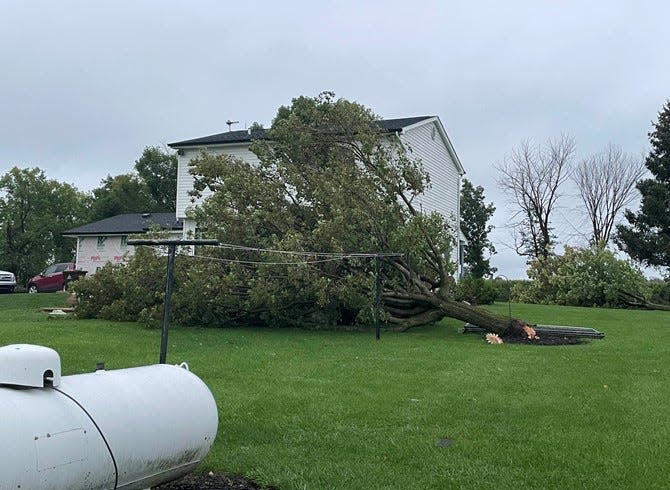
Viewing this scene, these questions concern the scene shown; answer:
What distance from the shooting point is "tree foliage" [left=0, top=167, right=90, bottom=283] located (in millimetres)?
44938

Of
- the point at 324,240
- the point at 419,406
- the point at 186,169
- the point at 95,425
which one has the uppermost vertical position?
the point at 186,169

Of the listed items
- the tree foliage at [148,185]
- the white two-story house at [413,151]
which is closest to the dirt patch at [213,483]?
the white two-story house at [413,151]

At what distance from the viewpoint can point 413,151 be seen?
2548 cm

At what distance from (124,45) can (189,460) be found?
1180cm

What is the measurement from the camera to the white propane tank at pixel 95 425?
2.86 meters

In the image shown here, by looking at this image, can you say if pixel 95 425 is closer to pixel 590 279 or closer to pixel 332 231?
pixel 332 231

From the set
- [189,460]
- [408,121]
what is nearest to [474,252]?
[408,121]

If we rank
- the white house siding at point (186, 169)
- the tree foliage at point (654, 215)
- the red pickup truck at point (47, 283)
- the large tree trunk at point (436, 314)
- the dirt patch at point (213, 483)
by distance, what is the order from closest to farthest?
the dirt patch at point (213, 483)
the large tree trunk at point (436, 314)
the white house siding at point (186, 169)
the red pickup truck at point (47, 283)
the tree foliage at point (654, 215)

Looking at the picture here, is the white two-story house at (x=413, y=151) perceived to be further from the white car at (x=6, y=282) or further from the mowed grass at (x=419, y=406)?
the mowed grass at (x=419, y=406)

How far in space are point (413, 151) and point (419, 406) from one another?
19334 millimetres

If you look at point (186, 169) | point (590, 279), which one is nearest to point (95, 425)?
point (186, 169)

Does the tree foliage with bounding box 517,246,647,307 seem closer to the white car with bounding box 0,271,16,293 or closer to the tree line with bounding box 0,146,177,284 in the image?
the white car with bounding box 0,271,16,293

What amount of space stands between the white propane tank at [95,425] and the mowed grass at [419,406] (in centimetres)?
113

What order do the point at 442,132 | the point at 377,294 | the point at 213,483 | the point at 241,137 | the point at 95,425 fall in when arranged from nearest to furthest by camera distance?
the point at 95,425 → the point at 213,483 → the point at 377,294 → the point at 241,137 → the point at 442,132
